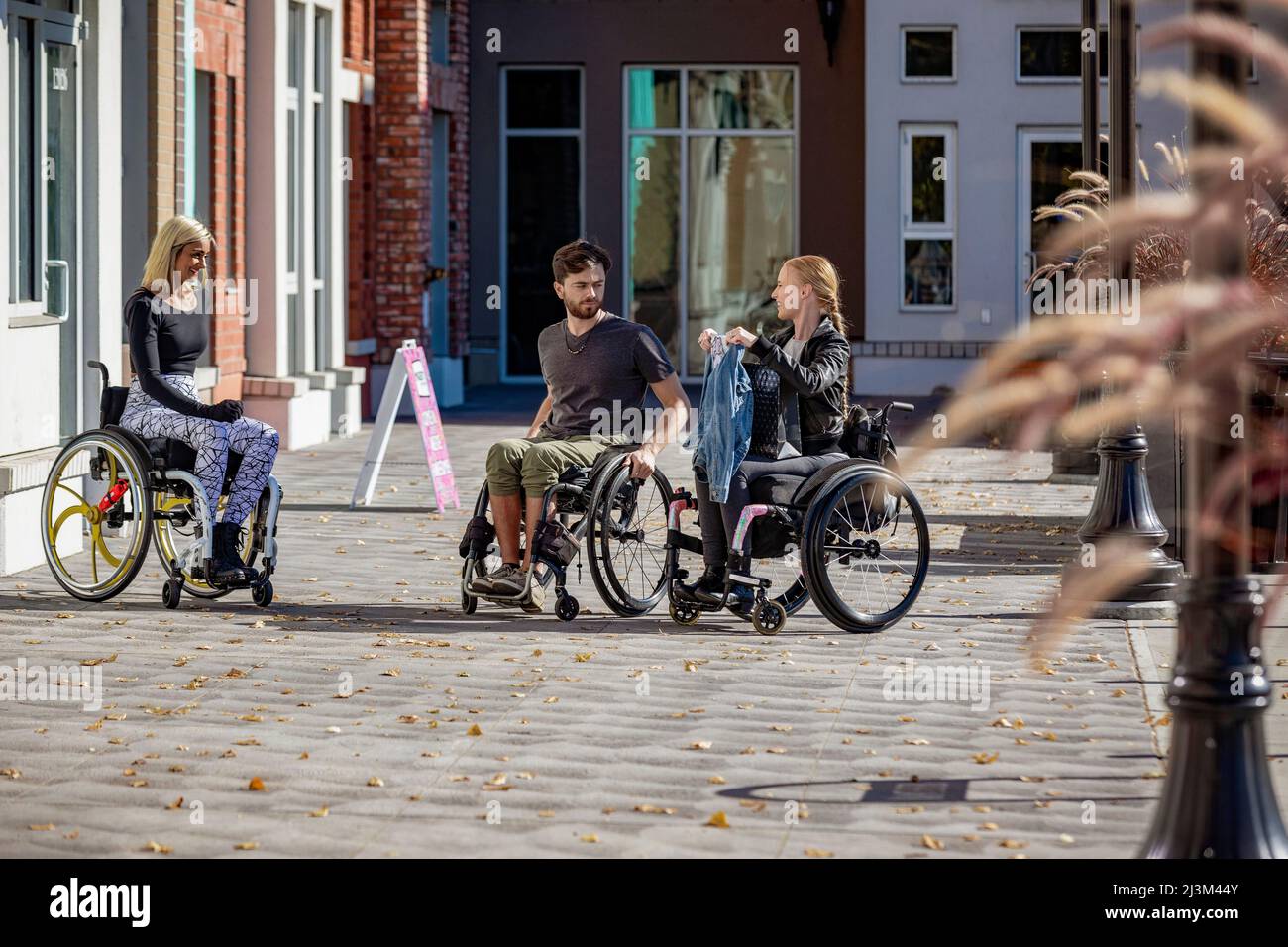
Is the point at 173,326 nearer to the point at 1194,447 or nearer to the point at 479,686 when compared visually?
the point at 479,686

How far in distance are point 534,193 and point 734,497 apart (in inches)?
640

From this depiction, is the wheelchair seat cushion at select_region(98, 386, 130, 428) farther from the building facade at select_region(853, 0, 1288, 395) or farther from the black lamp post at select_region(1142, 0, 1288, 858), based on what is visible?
the building facade at select_region(853, 0, 1288, 395)

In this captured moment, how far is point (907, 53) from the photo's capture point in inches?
889

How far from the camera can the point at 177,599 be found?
8.54m

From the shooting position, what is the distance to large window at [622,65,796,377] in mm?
23375

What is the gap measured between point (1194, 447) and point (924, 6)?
19.3 m

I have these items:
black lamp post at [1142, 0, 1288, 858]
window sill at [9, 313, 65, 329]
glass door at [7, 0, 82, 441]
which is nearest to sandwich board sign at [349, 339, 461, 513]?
glass door at [7, 0, 82, 441]

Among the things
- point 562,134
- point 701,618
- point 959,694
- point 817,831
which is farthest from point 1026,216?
point 817,831

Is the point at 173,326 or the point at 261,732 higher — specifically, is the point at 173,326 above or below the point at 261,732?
above

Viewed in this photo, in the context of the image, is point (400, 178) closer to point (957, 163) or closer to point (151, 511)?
point (957, 163)

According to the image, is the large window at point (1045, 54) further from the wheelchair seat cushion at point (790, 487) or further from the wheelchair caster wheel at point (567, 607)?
the wheelchair caster wheel at point (567, 607)

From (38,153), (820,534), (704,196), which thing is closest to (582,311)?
(820,534)

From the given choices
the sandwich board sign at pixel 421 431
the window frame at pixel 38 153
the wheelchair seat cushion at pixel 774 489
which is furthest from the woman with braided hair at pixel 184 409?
the sandwich board sign at pixel 421 431

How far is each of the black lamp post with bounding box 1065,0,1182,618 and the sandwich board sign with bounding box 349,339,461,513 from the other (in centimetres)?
445
